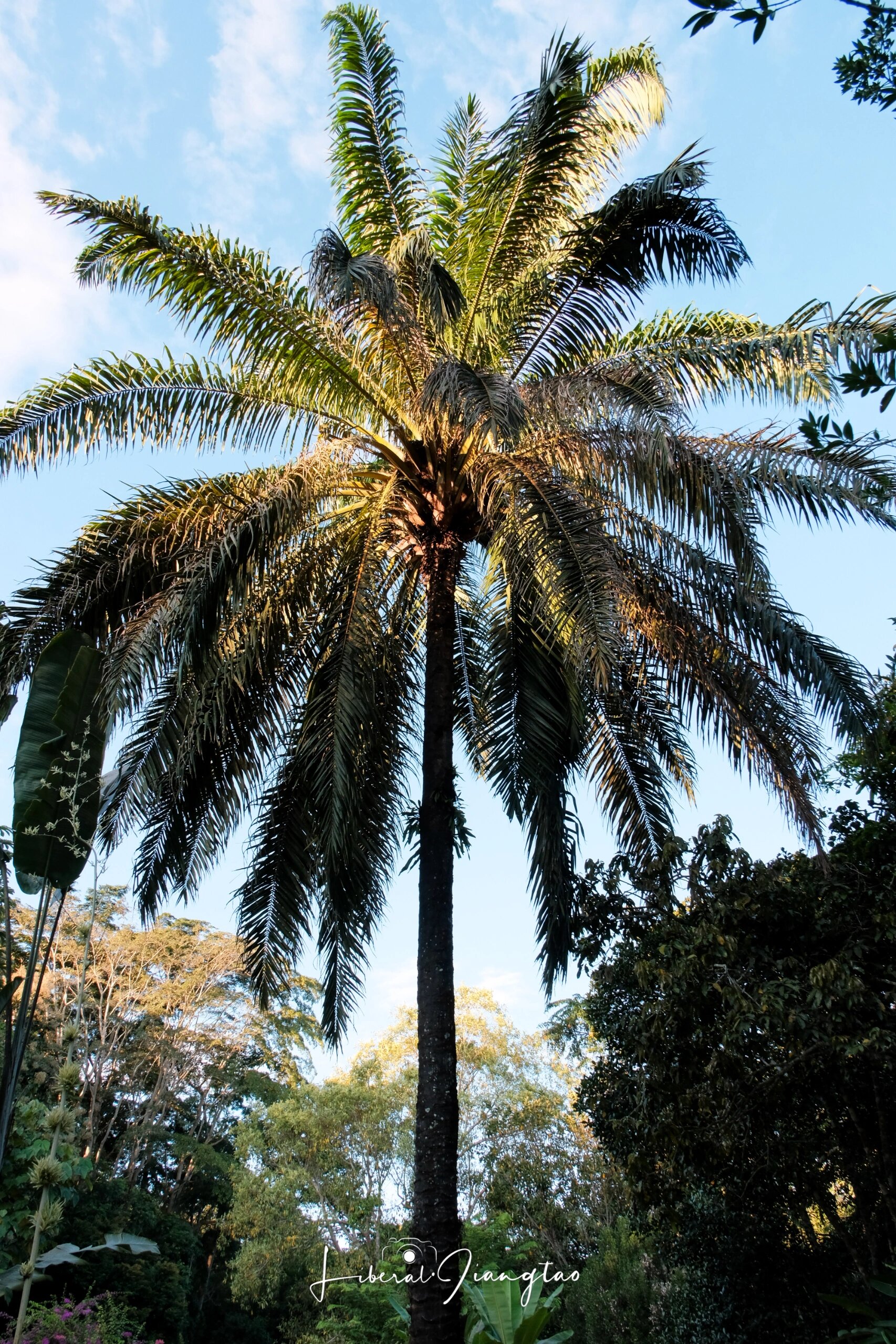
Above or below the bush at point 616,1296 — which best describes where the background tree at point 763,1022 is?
above

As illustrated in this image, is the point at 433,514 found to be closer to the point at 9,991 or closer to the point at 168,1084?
the point at 9,991

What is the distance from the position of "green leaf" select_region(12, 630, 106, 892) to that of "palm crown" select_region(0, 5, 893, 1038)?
8.12 ft

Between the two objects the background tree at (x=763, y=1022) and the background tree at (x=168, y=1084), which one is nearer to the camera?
the background tree at (x=763, y=1022)

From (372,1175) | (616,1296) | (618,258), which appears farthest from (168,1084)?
(618,258)

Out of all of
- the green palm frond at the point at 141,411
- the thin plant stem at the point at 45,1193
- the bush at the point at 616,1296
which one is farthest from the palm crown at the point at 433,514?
the bush at the point at 616,1296

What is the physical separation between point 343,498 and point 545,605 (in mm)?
2659

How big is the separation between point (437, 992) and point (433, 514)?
3.78 meters

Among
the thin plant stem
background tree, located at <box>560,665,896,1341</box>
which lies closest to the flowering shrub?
the thin plant stem

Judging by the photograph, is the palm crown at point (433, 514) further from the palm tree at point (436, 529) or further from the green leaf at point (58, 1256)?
the green leaf at point (58, 1256)

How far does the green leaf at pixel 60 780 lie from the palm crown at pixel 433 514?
2.48 metres

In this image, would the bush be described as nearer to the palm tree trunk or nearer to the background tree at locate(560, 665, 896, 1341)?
the background tree at locate(560, 665, 896, 1341)

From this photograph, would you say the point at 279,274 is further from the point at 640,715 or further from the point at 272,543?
the point at 640,715

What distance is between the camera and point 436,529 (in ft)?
26.0

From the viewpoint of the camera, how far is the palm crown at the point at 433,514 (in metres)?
6.57
